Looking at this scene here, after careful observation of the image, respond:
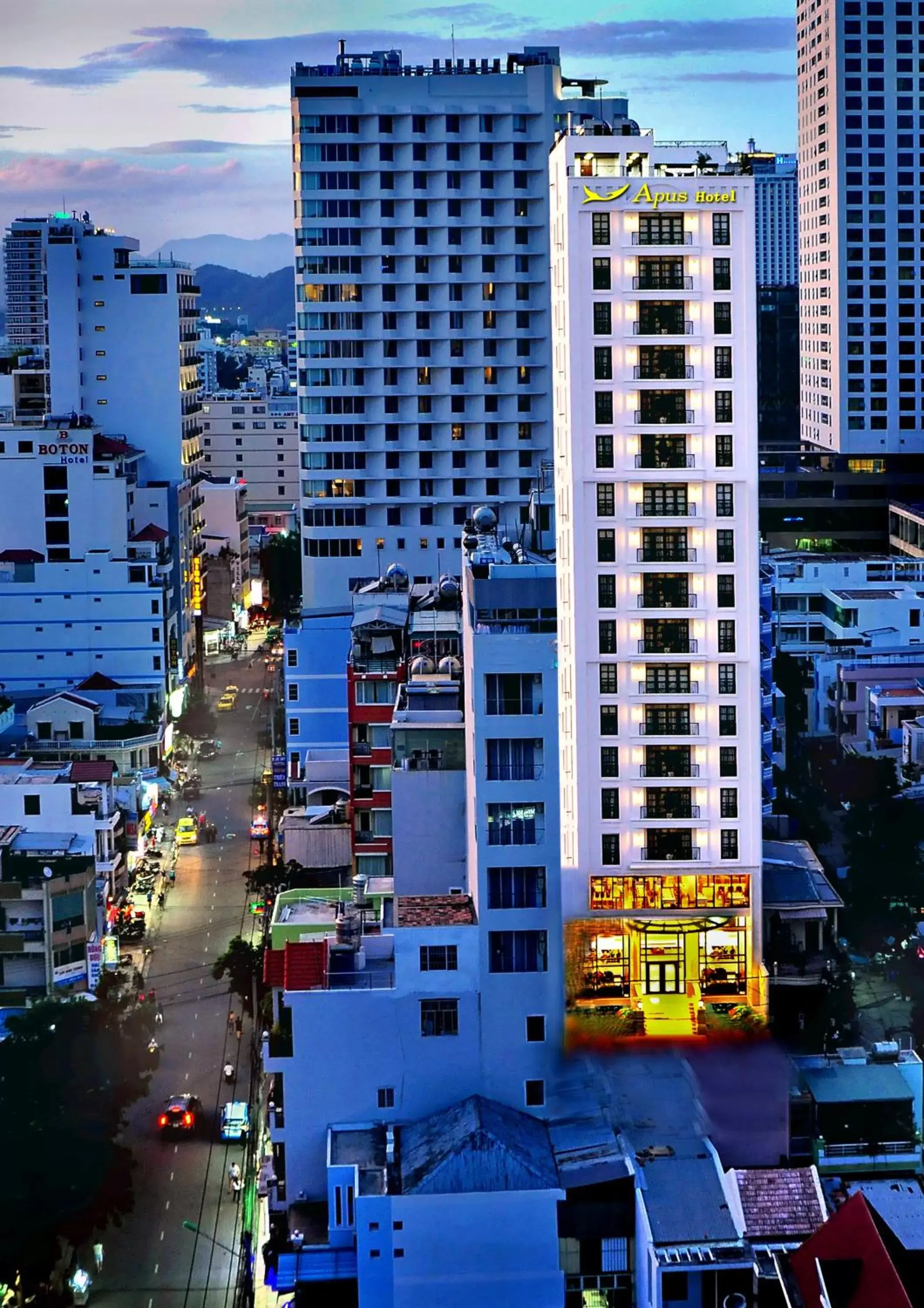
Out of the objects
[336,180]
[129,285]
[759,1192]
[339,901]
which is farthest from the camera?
[129,285]

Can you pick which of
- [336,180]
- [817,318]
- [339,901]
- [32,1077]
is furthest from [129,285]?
Result: [32,1077]

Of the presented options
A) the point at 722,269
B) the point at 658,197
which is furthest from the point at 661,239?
the point at 722,269

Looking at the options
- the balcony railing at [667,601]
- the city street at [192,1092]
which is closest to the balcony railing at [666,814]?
the balcony railing at [667,601]

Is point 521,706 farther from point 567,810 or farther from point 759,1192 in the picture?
point 759,1192

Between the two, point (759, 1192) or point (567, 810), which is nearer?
point (759, 1192)

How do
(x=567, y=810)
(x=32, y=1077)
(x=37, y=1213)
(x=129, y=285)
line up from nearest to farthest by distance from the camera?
1. (x=37, y=1213)
2. (x=32, y=1077)
3. (x=567, y=810)
4. (x=129, y=285)

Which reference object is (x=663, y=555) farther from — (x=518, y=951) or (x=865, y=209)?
(x=865, y=209)

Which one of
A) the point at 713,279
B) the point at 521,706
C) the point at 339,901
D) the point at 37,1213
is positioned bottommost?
the point at 37,1213

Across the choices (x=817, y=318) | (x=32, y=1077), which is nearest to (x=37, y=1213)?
(x=32, y=1077)

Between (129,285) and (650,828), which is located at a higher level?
(129,285)
